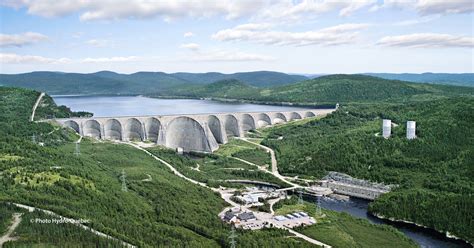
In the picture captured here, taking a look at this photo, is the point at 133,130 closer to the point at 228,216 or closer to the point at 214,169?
the point at 214,169

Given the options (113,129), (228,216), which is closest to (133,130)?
(113,129)

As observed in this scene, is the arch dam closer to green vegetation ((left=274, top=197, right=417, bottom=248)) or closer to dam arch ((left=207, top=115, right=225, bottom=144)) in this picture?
dam arch ((left=207, top=115, right=225, bottom=144))

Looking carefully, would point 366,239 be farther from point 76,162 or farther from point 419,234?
point 76,162

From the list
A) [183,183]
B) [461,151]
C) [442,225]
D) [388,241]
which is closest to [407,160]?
[461,151]

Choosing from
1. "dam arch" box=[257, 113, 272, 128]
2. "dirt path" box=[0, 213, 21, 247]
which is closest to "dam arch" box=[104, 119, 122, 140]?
"dam arch" box=[257, 113, 272, 128]

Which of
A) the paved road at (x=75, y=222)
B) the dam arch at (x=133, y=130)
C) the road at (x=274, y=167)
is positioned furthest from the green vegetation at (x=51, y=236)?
the dam arch at (x=133, y=130)
